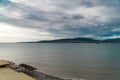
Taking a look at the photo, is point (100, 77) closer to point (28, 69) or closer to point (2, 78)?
point (28, 69)

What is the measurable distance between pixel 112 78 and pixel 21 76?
2314cm

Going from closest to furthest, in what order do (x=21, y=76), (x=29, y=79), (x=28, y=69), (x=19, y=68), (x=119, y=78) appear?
1. (x=29, y=79)
2. (x=21, y=76)
3. (x=28, y=69)
4. (x=19, y=68)
5. (x=119, y=78)

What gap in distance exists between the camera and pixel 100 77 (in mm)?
38750

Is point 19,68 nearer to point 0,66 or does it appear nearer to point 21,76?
point 0,66

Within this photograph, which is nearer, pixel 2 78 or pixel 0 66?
pixel 2 78

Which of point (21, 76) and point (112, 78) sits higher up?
point (21, 76)

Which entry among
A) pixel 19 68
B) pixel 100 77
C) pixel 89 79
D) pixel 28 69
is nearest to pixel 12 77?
pixel 28 69

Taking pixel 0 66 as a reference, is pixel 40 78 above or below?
below

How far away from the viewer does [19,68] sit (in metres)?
35.2

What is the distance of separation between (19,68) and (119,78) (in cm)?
1908

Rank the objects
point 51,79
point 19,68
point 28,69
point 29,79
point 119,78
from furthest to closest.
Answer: point 119,78 < point 19,68 < point 28,69 < point 51,79 < point 29,79

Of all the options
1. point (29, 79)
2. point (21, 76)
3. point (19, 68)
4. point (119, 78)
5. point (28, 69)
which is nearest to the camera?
point (29, 79)

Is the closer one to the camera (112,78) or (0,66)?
(0,66)

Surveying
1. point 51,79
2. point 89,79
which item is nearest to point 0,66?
point 51,79
